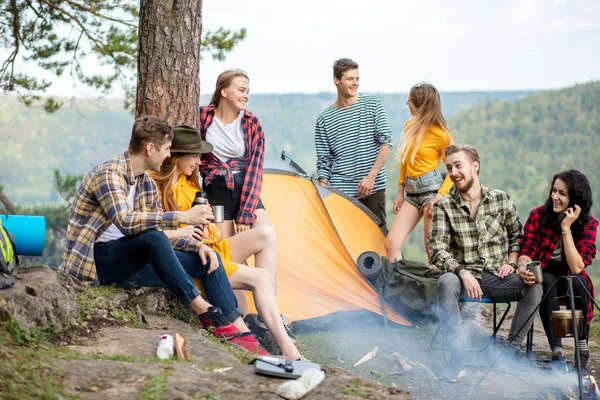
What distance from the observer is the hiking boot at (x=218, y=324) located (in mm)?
3738

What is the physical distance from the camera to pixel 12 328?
291cm

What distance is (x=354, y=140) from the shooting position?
532 cm

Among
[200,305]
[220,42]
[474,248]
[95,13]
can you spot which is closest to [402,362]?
[474,248]

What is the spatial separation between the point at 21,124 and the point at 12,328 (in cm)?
3237

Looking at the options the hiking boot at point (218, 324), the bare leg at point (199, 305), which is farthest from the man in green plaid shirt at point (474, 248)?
the bare leg at point (199, 305)

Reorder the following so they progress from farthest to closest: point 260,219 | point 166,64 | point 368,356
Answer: point 166,64, point 260,219, point 368,356

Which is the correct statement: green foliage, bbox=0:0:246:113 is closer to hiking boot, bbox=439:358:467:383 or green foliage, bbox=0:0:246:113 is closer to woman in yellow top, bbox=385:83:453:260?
woman in yellow top, bbox=385:83:453:260

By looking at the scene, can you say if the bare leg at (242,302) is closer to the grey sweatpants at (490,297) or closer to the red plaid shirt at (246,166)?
the red plaid shirt at (246,166)

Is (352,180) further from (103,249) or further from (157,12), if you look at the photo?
(103,249)

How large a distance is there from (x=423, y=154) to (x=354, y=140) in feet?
1.85

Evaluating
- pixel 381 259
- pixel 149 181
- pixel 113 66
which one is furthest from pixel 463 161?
pixel 113 66

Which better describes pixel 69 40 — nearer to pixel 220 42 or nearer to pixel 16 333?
pixel 220 42

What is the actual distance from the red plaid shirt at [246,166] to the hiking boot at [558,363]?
1.92 metres

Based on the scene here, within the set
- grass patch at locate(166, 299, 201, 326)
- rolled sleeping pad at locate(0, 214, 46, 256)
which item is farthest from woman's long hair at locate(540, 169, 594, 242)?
rolled sleeping pad at locate(0, 214, 46, 256)
